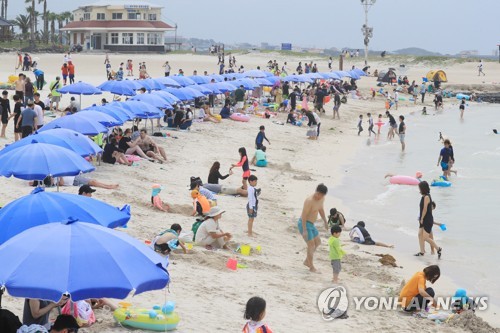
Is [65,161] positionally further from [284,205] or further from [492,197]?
[492,197]

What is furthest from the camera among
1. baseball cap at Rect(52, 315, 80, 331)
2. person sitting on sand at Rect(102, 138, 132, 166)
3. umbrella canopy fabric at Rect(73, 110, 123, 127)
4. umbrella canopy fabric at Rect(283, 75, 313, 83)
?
umbrella canopy fabric at Rect(283, 75, 313, 83)

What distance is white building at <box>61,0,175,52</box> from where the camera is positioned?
266 feet

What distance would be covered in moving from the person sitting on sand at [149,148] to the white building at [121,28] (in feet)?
201

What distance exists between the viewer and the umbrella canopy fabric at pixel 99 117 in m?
16.9

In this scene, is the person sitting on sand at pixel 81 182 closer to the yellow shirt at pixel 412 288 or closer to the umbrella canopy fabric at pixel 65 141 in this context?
the umbrella canopy fabric at pixel 65 141

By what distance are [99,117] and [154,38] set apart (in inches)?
2639

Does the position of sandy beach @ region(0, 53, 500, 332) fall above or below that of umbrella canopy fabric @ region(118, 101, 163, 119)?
below

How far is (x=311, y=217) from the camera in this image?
1173 cm

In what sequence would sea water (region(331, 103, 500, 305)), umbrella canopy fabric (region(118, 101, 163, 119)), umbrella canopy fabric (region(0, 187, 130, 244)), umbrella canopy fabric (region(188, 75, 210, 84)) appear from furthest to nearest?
umbrella canopy fabric (region(188, 75, 210, 84)), umbrella canopy fabric (region(118, 101, 163, 119)), sea water (region(331, 103, 500, 305)), umbrella canopy fabric (region(0, 187, 130, 244))

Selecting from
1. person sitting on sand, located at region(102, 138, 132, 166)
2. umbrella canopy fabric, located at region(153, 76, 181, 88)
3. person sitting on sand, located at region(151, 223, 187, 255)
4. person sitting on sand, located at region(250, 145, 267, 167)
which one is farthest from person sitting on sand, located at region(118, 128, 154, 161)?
umbrella canopy fabric, located at region(153, 76, 181, 88)

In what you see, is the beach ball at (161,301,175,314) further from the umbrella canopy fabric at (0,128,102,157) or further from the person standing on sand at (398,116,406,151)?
the person standing on sand at (398,116,406,151)

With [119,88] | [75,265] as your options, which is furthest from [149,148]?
[75,265]

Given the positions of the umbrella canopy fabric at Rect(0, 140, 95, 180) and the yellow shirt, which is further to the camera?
the umbrella canopy fabric at Rect(0, 140, 95, 180)

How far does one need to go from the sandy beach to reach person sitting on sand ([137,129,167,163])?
32cm
